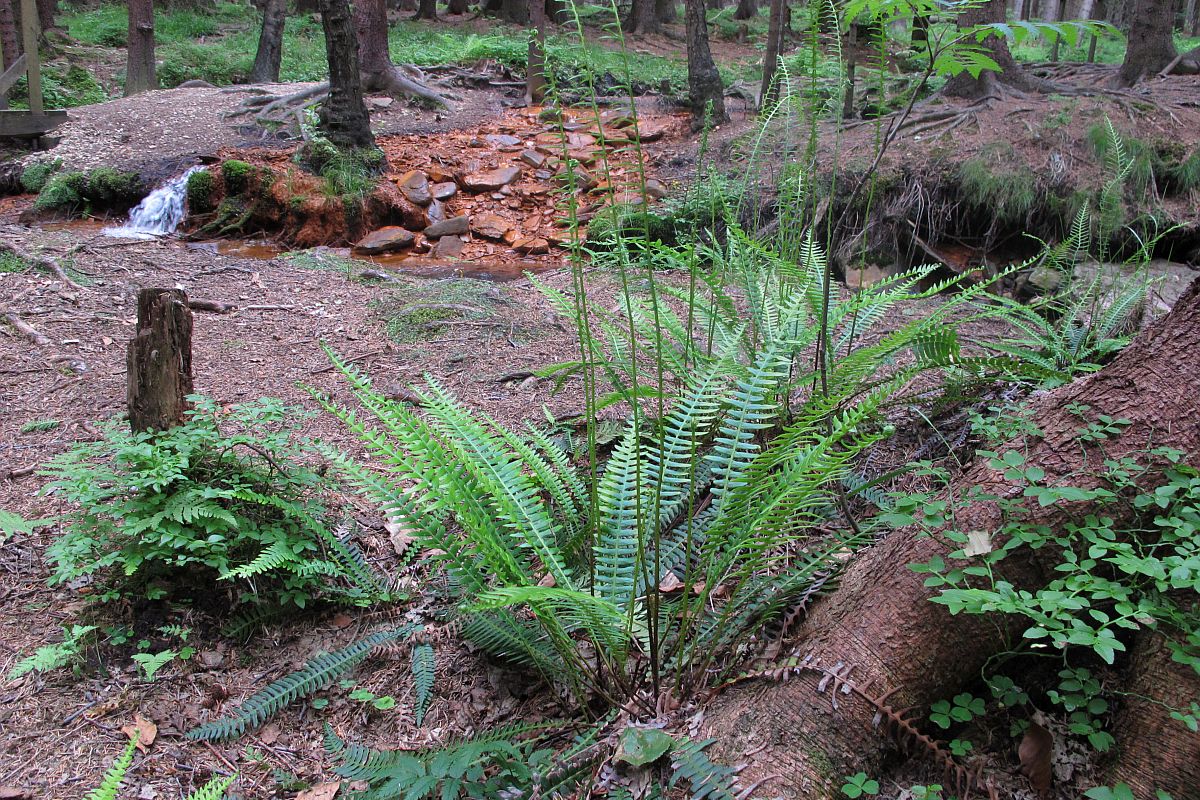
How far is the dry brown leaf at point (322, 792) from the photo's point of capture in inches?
78.0

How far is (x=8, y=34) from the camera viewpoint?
1151 cm

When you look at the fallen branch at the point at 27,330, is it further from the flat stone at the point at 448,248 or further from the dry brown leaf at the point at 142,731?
the flat stone at the point at 448,248

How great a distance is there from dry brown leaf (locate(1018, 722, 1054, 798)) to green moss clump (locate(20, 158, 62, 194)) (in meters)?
10.7

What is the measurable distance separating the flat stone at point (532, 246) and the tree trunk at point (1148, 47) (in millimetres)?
6392

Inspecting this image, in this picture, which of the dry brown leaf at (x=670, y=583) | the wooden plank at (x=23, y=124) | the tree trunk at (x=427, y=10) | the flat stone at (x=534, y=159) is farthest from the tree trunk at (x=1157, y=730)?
the tree trunk at (x=427, y=10)

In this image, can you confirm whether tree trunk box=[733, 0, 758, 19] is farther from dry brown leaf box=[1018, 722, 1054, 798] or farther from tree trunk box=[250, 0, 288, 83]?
dry brown leaf box=[1018, 722, 1054, 798]

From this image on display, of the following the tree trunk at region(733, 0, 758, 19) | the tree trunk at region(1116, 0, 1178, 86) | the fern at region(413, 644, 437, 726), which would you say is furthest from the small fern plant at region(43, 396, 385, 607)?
the tree trunk at region(733, 0, 758, 19)

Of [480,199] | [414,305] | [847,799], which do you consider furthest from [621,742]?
[480,199]

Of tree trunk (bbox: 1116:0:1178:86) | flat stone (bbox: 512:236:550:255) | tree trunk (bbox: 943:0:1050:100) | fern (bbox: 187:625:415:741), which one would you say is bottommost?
fern (bbox: 187:625:415:741)

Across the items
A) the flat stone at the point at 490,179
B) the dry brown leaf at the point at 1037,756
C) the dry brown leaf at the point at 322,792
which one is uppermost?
the flat stone at the point at 490,179

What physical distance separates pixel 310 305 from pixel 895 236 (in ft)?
16.0

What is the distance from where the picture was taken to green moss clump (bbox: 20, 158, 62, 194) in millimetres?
8859

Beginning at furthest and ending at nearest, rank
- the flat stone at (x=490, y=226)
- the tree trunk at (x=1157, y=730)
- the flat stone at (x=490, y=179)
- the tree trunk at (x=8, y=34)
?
the tree trunk at (x=8, y=34) < the flat stone at (x=490, y=179) < the flat stone at (x=490, y=226) < the tree trunk at (x=1157, y=730)

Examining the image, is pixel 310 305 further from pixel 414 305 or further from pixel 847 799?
pixel 847 799
